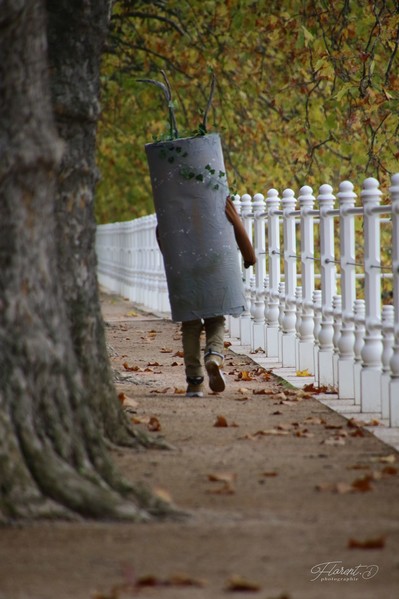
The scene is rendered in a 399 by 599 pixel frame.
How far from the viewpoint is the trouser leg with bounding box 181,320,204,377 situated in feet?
33.5

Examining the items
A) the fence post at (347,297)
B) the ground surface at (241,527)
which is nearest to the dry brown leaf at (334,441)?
the ground surface at (241,527)

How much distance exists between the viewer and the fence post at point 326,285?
11.0m

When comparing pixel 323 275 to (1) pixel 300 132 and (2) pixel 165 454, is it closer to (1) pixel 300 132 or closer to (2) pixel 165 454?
(2) pixel 165 454

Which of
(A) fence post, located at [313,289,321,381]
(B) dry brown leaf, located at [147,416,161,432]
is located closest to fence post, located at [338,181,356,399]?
(A) fence post, located at [313,289,321,381]

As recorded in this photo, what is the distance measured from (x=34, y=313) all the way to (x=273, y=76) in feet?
56.3

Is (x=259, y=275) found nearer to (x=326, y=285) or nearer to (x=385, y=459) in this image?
(x=326, y=285)

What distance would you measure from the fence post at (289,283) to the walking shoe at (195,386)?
8.98 ft

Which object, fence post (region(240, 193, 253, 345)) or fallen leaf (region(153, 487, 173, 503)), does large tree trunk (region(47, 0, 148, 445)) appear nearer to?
fallen leaf (region(153, 487, 173, 503))

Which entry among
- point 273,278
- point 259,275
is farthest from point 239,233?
point 259,275

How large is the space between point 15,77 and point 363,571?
98.9 inches

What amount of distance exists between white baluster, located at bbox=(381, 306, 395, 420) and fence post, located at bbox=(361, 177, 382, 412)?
0.74 ft

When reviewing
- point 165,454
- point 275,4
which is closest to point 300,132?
point 275,4

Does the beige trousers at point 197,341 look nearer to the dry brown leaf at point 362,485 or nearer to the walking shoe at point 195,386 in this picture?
the walking shoe at point 195,386

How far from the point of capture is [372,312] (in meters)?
9.28
